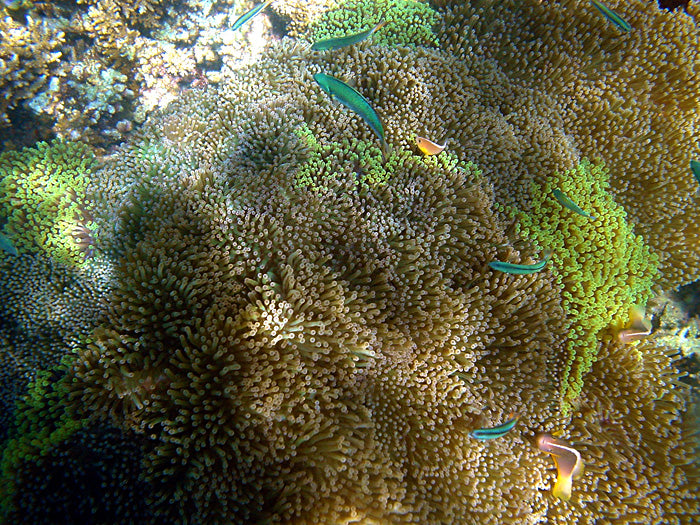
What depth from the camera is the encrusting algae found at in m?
2.32

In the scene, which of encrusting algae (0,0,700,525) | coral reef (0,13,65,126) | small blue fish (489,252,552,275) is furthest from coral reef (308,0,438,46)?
coral reef (0,13,65,126)

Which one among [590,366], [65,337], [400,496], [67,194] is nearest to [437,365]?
[400,496]

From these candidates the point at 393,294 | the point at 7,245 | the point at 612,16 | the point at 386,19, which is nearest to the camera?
the point at 393,294

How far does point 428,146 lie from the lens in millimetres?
2908

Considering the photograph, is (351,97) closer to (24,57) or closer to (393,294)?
(393,294)

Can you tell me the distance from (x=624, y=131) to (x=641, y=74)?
2.12 feet

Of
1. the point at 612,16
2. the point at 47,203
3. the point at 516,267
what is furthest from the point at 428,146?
the point at 47,203

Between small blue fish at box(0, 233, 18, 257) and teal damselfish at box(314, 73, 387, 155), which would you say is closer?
teal damselfish at box(314, 73, 387, 155)

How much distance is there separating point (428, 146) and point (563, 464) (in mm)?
2595

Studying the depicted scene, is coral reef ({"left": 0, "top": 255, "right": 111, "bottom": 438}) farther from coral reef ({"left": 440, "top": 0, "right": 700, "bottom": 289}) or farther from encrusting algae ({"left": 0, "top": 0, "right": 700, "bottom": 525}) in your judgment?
coral reef ({"left": 440, "top": 0, "right": 700, "bottom": 289})

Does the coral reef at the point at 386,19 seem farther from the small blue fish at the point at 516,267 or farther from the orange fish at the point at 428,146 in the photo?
the small blue fish at the point at 516,267

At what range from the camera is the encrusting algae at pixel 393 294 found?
91.3 inches

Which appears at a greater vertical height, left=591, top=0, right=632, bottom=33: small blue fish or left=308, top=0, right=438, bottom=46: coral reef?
left=591, top=0, right=632, bottom=33: small blue fish

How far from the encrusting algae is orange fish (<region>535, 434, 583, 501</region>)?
0.06 ft
